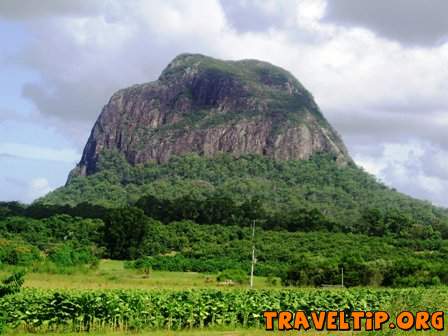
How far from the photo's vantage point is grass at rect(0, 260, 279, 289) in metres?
46.2

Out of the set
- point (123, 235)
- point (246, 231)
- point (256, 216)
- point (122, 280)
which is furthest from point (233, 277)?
point (256, 216)

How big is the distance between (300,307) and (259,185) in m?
134

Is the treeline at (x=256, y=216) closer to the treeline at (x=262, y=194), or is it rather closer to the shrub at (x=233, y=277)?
the treeline at (x=262, y=194)

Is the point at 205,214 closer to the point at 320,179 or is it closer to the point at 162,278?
the point at 162,278

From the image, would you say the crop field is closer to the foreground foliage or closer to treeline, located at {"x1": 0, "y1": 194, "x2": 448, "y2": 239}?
the foreground foliage

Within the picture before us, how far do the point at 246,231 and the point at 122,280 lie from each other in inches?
1744

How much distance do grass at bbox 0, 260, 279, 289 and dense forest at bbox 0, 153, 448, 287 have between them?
9.15ft

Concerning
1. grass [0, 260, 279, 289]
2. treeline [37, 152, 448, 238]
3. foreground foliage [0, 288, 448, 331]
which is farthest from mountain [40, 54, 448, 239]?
foreground foliage [0, 288, 448, 331]

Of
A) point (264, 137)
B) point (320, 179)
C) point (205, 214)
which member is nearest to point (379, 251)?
point (205, 214)

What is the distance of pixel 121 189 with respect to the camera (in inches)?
6722

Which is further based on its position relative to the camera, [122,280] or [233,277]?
[233,277]

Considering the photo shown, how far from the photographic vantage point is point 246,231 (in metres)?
94.6

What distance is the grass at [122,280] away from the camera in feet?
151

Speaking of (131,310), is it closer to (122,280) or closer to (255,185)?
(122,280)
